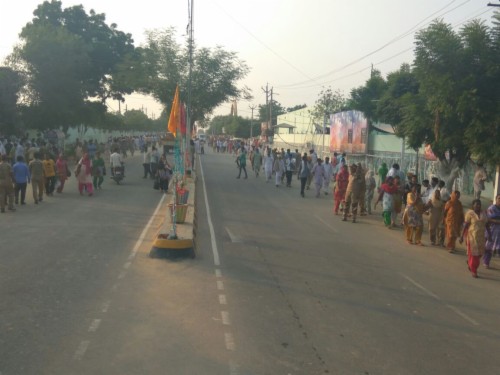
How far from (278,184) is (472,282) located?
16.4 meters

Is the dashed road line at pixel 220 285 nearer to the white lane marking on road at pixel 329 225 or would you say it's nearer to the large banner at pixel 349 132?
the white lane marking on road at pixel 329 225

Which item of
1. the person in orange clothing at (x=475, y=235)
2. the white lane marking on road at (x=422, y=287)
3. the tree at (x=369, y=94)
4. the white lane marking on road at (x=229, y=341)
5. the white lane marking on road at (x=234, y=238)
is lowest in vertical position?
the white lane marking on road at (x=422, y=287)

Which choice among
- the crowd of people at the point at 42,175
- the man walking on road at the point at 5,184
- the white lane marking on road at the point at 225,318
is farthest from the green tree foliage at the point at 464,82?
the man walking on road at the point at 5,184

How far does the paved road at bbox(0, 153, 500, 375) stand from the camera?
17.9 feet

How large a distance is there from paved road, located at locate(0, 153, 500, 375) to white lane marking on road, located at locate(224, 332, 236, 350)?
0.07 feet

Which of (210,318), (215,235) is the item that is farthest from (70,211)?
(210,318)

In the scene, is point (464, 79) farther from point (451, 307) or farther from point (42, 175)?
point (42, 175)

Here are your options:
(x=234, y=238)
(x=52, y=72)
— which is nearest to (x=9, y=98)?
(x=52, y=72)

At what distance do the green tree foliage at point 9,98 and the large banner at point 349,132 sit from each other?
865 inches

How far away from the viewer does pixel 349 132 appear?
41031 millimetres

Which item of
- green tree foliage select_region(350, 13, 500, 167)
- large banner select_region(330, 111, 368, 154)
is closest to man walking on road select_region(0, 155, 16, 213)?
green tree foliage select_region(350, 13, 500, 167)

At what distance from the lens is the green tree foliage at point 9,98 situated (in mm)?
29484

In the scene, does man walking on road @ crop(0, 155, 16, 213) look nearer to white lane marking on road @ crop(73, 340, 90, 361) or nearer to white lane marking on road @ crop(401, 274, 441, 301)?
white lane marking on road @ crop(73, 340, 90, 361)

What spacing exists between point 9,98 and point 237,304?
26830 millimetres
